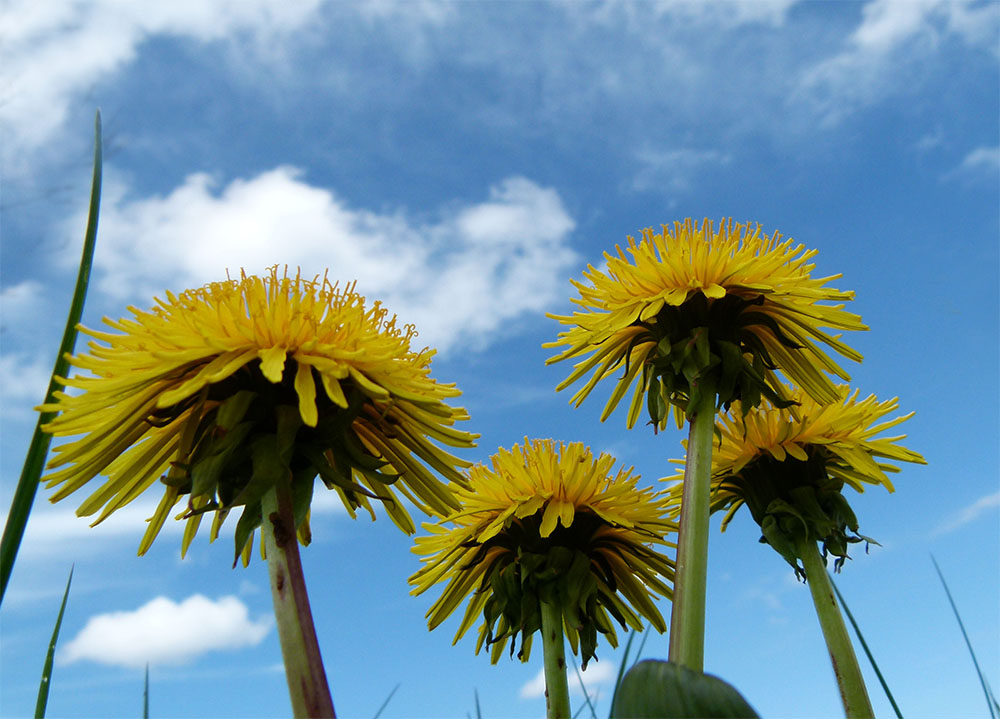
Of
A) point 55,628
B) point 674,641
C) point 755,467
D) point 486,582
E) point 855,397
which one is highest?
point 855,397

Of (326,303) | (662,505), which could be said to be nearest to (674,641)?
(662,505)

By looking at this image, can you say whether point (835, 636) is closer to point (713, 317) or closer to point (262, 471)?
point (713, 317)

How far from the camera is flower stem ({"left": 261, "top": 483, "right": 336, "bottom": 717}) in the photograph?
178 cm

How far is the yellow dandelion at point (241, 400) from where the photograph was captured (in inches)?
77.1

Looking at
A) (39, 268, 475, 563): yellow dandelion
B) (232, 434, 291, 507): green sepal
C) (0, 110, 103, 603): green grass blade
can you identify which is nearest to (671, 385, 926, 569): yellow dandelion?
(39, 268, 475, 563): yellow dandelion

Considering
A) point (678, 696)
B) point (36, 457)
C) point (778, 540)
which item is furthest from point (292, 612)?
point (778, 540)

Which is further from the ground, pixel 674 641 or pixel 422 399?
pixel 422 399

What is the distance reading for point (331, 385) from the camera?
1962 millimetres

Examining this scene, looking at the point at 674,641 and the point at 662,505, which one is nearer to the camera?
the point at 674,641

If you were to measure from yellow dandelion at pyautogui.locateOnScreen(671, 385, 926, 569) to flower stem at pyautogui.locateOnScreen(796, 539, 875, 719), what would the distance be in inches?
2.3

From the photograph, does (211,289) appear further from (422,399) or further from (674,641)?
(674,641)

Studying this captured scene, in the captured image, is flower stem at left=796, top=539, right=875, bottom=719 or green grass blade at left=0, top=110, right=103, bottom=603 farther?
flower stem at left=796, top=539, right=875, bottom=719

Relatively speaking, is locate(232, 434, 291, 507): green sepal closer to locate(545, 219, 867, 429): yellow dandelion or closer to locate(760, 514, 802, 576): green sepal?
locate(545, 219, 867, 429): yellow dandelion

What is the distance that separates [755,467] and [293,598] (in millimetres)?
2150
